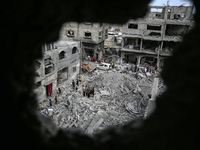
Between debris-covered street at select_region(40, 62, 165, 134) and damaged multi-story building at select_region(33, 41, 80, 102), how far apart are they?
1.17 m

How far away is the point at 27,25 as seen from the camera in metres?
3.23

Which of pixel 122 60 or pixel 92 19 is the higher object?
pixel 92 19

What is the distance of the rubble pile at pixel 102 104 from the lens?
14.5 meters

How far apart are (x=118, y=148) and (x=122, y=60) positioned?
30831mm

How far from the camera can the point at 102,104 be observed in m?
18.0

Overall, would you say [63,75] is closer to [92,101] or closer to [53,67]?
[53,67]

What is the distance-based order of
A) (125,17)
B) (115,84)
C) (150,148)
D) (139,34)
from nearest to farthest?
(150,148) < (125,17) < (115,84) < (139,34)

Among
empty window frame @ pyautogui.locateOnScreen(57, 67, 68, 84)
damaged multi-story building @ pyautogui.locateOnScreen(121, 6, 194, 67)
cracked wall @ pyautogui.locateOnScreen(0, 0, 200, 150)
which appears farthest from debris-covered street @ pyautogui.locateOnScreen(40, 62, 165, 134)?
cracked wall @ pyautogui.locateOnScreen(0, 0, 200, 150)

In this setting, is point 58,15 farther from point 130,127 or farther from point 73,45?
point 73,45

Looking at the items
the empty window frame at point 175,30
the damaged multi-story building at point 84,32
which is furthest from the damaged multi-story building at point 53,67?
the empty window frame at point 175,30

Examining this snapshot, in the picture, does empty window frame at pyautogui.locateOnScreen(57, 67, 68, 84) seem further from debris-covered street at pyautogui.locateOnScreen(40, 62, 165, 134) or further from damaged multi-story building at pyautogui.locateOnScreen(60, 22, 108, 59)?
damaged multi-story building at pyautogui.locateOnScreen(60, 22, 108, 59)

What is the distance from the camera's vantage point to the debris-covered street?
14.6 meters

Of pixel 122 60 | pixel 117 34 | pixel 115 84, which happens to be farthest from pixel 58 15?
pixel 117 34

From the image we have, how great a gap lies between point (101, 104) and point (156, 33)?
20.1 metres
